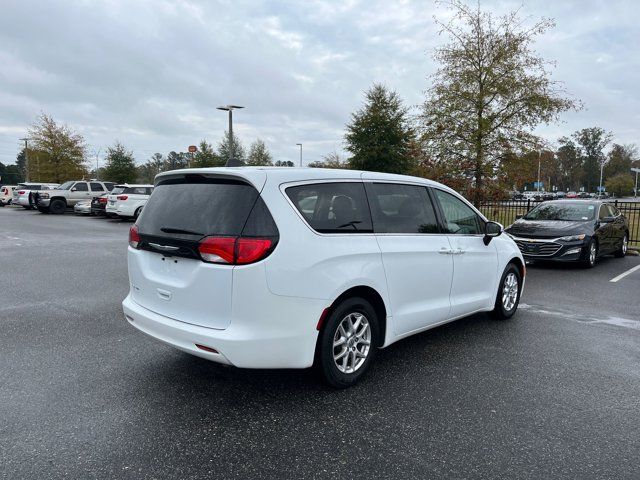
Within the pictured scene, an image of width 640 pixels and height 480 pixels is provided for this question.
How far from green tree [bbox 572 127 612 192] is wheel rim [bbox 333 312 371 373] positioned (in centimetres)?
11804

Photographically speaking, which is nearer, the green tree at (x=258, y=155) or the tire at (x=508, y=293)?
the tire at (x=508, y=293)

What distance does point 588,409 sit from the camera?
3.50m

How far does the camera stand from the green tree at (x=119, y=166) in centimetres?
4416

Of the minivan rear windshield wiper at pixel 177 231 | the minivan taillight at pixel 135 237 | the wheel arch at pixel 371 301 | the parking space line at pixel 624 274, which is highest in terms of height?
the minivan rear windshield wiper at pixel 177 231

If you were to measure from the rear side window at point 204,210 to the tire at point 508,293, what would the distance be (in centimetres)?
356

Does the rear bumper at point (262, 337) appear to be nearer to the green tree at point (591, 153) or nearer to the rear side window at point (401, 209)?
the rear side window at point (401, 209)

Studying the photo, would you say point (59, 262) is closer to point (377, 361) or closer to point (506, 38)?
point (377, 361)

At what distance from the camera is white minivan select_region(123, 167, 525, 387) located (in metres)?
3.23

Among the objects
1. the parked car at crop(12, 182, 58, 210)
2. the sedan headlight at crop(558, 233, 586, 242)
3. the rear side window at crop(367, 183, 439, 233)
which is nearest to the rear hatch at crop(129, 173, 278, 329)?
the rear side window at crop(367, 183, 439, 233)

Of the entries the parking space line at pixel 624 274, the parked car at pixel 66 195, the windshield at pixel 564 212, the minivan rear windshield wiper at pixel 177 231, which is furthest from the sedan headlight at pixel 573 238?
the parked car at pixel 66 195

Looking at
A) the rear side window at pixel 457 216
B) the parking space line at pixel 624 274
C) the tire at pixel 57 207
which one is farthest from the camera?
the tire at pixel 57 207

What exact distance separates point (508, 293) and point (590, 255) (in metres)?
5.33

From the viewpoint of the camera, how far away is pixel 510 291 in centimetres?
Answer: 595

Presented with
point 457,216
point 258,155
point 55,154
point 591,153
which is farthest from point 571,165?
point 457,216
